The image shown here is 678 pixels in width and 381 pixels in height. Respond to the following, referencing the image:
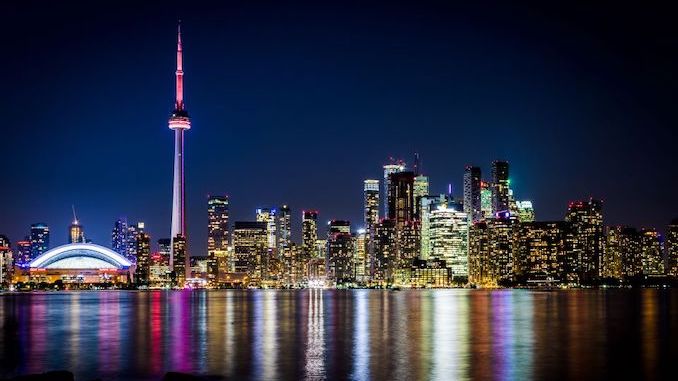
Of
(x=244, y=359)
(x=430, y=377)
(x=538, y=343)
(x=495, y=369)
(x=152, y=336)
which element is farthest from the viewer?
(x=152, y=336)

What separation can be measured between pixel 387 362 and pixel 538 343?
59.2 ft

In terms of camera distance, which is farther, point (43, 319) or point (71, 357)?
point (43, 319)

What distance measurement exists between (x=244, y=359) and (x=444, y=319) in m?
45.4

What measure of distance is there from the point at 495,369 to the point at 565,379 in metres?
4.79

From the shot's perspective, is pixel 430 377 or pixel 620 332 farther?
pixel 620 332

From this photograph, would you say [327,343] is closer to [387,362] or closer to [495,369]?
[387,362]

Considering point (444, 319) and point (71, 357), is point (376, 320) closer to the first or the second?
point (444, 319)

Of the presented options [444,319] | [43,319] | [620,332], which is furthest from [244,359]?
[43,319]

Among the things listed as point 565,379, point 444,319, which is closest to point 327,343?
point 565,379

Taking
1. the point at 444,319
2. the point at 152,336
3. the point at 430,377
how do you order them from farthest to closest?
the point at 444,319 → the point at 152,336 → the point at 430,377

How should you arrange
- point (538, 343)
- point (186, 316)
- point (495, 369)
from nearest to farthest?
point (495, 369)
point (538, 343)
point (186, 316)

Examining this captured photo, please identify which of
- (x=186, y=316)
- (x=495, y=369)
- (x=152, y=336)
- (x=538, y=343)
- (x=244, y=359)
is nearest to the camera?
(x=495, y=369)

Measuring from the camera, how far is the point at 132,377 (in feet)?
168

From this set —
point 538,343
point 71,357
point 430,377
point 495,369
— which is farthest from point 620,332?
point 71,357
